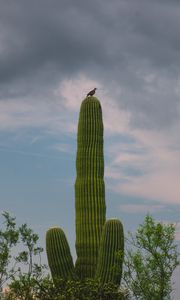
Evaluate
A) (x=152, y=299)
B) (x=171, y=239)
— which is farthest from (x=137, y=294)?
(x=171, y=239)

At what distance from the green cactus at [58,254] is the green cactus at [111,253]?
5.13 ft

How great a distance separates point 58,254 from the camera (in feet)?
93.5

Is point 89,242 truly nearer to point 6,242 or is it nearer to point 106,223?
point 106,223

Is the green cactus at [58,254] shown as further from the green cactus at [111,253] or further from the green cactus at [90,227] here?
the green cactus at [111,253]

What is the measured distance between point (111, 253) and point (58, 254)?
2496 mm

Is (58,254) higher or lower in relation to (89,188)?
lower

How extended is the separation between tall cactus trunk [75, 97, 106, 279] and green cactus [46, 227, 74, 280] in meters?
0.68

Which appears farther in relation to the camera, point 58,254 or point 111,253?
point 58,254

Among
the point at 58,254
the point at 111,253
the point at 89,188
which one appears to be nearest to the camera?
the point at 111,253

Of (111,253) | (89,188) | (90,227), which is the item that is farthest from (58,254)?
(89,188)

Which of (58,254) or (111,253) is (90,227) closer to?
(58,254)

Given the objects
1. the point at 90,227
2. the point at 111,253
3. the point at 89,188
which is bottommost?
the point at 111,253

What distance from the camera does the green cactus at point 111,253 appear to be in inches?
1073

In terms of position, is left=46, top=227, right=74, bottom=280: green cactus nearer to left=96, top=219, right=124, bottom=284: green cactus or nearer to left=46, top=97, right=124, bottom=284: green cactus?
left=46, top=97, right=124, bottom=284: green cactus
